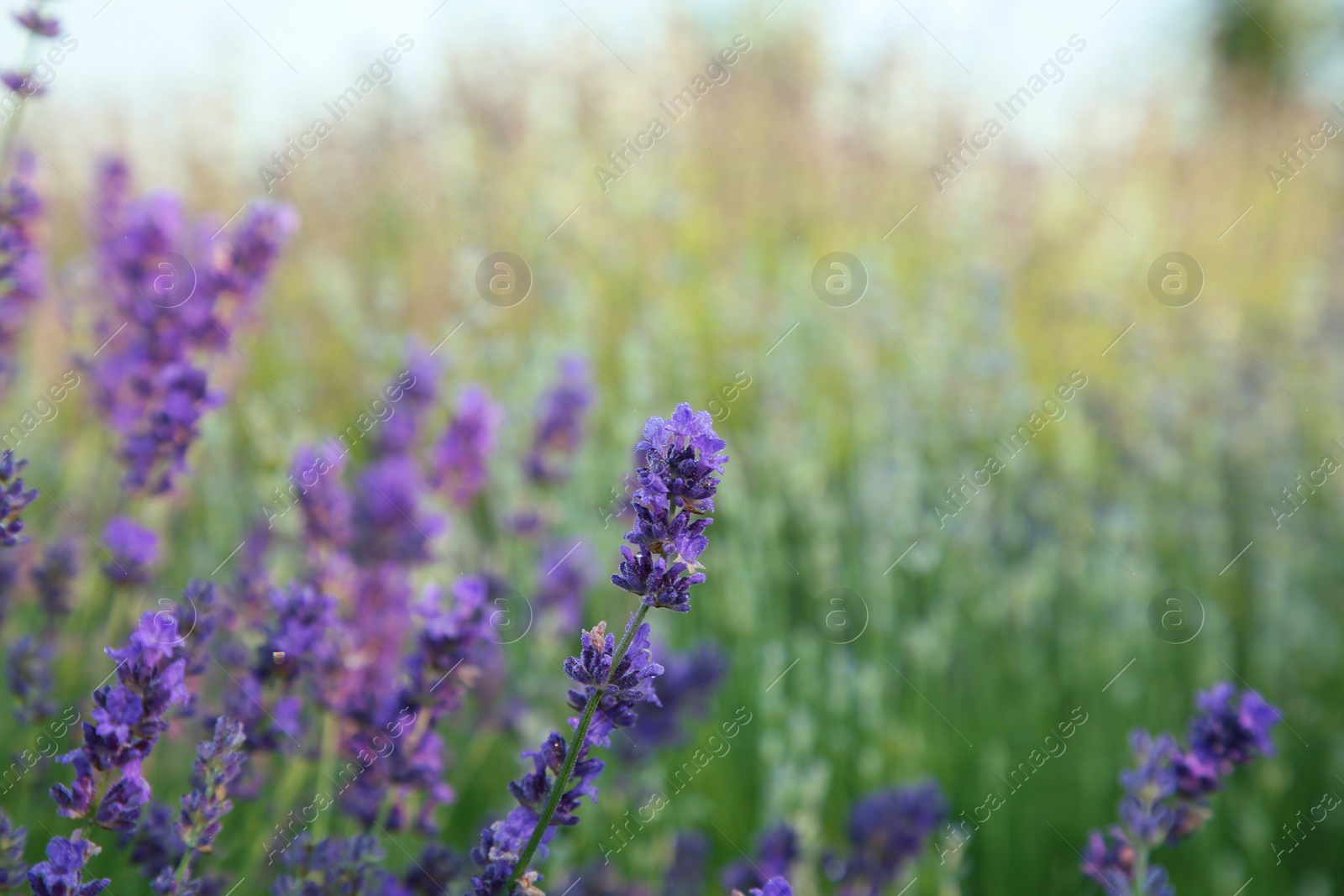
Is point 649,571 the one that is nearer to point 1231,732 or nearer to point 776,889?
point 776,889

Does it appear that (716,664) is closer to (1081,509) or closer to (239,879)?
(239,879)

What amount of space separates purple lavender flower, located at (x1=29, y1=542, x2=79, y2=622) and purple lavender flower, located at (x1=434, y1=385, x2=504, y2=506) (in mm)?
803

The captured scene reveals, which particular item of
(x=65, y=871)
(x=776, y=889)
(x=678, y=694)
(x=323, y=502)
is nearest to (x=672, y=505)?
(x=776, y=889)

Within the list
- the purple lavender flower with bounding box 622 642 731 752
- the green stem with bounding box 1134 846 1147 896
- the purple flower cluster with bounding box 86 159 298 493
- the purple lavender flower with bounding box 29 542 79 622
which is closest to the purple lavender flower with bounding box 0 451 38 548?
the purple flower cluster with bounding box 86 159 298 493

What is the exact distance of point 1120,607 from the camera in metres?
3.26

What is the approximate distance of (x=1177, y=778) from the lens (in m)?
1.35

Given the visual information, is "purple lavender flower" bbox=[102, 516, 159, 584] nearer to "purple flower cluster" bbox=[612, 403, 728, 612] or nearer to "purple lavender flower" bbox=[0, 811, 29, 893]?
"purple lavender flower" bbox=[0, 811, 29, 893]

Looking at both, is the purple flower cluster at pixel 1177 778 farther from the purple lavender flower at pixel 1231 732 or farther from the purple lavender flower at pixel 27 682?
the purple lavender flower at pixel 27 682

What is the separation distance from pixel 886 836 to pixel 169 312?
5.62 feet

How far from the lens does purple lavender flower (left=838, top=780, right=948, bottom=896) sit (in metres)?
1.90

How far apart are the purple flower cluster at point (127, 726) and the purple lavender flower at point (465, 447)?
4.51 feet

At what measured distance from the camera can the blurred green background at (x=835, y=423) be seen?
2.59m

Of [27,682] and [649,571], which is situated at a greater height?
[27,682]

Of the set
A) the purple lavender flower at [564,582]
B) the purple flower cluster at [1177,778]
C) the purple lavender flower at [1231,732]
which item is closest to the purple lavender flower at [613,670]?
the purple flower cluster at [1177,778]
